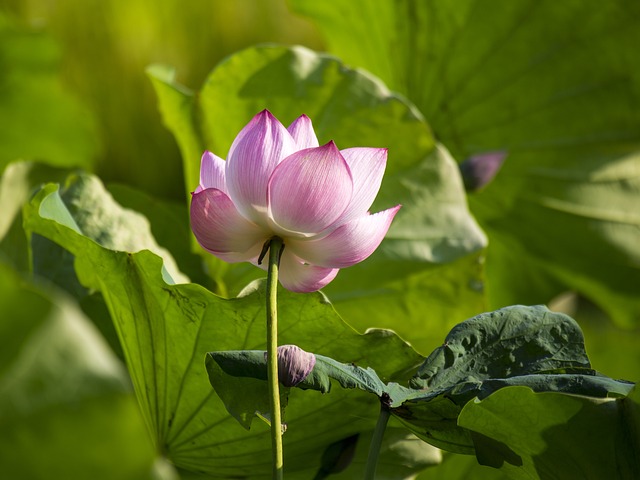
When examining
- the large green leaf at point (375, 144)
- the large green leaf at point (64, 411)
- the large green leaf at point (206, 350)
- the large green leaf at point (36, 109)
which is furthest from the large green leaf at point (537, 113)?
the large green leaf at point (64, 411)

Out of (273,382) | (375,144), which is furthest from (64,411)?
(375,144)

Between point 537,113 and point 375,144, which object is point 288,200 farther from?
point 537,113

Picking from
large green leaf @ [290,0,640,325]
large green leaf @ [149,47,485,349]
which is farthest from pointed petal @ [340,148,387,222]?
large green leaf @ [290,0,640,325]

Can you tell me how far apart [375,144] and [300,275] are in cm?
37

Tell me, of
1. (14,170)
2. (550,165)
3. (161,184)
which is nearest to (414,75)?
(550,165)

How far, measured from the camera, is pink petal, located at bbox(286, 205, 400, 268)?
16.4 inches

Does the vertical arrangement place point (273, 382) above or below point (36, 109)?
above

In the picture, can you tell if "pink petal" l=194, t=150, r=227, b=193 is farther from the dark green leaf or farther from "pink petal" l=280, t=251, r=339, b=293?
the dark green leaf

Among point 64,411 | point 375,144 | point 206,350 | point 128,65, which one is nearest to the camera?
point 64,411

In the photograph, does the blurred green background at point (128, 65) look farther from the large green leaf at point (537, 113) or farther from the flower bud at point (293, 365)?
the flower bud at point (293, 365)

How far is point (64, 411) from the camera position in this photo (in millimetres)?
273

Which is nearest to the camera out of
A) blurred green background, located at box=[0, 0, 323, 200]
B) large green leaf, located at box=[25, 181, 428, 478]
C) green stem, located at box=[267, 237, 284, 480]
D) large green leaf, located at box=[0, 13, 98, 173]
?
green stem, located at box=[267, 237, 284, 480]

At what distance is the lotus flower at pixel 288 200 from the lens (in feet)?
1.30

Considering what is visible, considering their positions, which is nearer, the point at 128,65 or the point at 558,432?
the point at 558,432
